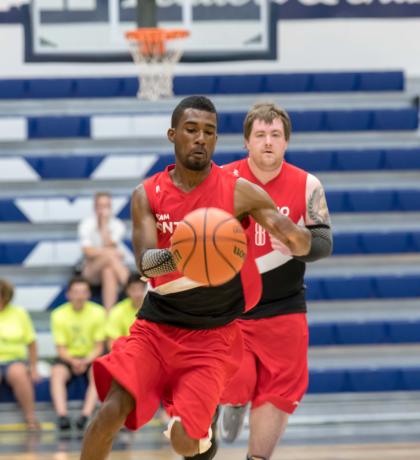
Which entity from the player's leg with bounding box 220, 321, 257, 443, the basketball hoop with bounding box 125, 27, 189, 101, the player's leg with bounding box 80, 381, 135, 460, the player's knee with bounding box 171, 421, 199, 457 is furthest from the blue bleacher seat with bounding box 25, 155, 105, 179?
the player's leg with bounding box 80, 381, 135, 460

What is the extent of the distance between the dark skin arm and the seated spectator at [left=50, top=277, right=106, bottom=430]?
178 inches

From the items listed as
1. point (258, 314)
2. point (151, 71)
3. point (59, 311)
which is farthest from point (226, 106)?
point (258, 314)

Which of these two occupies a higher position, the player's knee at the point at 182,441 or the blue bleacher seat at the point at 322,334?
the player's knee at the point at 182,441

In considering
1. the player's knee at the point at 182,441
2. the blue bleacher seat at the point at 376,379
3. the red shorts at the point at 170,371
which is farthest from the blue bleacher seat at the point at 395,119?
the player's knee at the point at 182,441

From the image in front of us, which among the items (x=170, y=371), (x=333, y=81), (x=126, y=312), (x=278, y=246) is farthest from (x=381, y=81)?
(x=170, y=371)

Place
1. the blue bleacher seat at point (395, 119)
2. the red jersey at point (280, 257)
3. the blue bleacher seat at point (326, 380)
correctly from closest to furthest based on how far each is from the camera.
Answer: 1. the red jersey at point (280, 257)
2. the blue bleacher seat at point (326, 380)
3. the blue bleacher seat at point (395, 119)

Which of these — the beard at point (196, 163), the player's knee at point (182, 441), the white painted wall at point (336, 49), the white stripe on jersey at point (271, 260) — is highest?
the white painted wall at point (336, 49)

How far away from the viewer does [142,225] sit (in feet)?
15.5

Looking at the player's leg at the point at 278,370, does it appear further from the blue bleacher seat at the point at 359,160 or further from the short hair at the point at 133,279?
the blue bleacher seat at the point at 359,160

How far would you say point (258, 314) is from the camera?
5766mm

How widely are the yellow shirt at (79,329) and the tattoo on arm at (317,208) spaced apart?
13.4 ft

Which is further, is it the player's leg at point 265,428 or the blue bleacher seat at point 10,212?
the blue bleacher seat at point 10,212

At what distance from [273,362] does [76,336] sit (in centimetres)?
389

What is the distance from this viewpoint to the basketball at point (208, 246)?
14.2 feet
